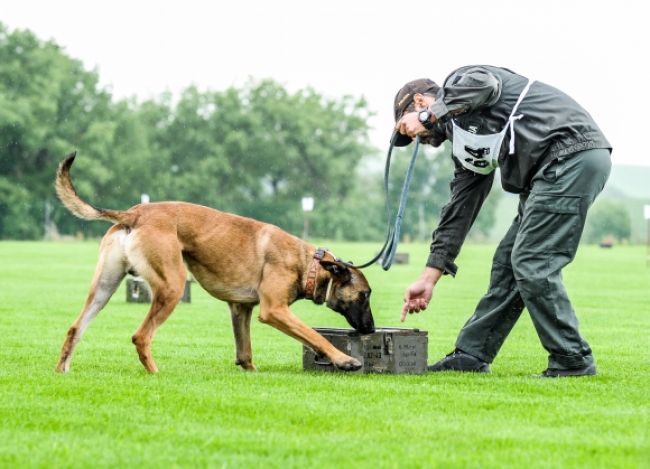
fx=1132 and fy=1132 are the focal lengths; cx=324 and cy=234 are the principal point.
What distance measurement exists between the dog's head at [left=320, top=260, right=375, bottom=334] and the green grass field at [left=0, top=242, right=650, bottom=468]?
0.55 metres

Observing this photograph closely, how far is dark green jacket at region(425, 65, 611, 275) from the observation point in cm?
713

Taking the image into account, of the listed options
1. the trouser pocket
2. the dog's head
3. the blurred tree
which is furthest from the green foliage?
the trouser pocket

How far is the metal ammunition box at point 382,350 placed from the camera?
308 inches

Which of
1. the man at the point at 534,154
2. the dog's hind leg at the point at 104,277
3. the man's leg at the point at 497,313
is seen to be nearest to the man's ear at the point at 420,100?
the man at the point at 534,154

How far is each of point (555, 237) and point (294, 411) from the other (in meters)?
2.50

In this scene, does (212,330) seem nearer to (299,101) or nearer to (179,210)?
(179,210)

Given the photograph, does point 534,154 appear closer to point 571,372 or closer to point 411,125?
point 411,125

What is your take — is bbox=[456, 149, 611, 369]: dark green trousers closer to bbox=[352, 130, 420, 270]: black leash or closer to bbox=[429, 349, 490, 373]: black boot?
bbox=[429, 349, 490, 373]: black boot

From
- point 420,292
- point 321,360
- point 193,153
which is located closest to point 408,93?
point 420,292

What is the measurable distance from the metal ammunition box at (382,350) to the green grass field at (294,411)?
185mm

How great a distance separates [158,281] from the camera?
25.0ft

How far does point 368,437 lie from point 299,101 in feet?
312

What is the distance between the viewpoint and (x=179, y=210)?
309 inches

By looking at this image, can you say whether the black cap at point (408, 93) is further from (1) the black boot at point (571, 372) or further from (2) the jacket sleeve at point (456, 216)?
(1) the black boot at point (571, 372)
